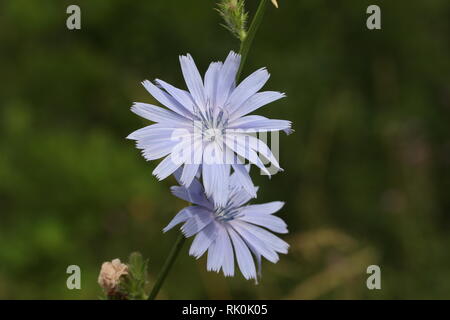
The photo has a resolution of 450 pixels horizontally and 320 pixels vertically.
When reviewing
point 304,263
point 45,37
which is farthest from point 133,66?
point 304,263

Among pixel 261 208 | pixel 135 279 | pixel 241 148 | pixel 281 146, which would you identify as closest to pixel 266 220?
pixel 261 208

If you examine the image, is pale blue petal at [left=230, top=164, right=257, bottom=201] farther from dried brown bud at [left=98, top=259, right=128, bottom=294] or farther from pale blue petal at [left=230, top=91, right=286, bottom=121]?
dried brown bud at [left=98, top=259, right=128, bottom=294]

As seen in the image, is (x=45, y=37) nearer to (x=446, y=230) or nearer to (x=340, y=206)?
(x=340, y=206)

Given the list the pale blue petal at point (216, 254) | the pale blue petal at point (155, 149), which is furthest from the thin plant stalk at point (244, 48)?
the pale blue petal at point (155, 149)

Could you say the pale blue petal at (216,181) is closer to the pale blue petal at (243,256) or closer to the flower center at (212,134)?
the flower center at (212,134)

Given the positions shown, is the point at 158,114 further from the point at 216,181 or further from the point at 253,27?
the point at 253,27
